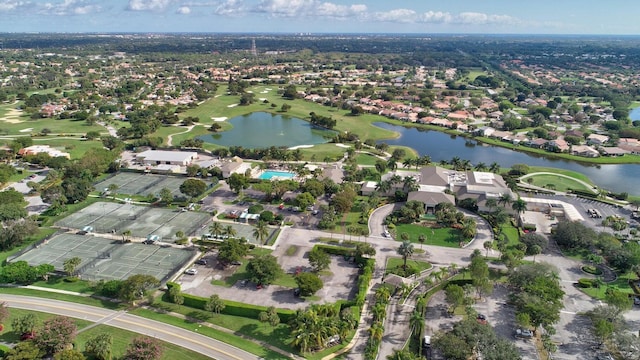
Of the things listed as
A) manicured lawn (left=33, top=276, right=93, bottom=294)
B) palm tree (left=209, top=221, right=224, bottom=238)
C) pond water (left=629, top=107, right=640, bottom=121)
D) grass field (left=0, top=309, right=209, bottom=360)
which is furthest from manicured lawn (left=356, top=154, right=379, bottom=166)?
pond water (left=629, top=107, right=640, bottom=121)

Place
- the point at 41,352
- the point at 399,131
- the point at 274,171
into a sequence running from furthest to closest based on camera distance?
the point at 399,131, the point at 274,171, the point at 41,352

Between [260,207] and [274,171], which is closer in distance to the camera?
[260,207]

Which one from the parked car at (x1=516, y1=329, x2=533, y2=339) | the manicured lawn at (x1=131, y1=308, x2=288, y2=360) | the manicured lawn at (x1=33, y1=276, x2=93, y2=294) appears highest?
the parked car at (x1=516, y1=329, x2=533, y2=339)

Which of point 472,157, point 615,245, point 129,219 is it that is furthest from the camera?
point 472,157

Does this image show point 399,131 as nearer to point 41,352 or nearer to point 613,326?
point 613,326

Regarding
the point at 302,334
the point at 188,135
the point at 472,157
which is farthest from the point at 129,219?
the point at 472,157

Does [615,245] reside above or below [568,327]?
above

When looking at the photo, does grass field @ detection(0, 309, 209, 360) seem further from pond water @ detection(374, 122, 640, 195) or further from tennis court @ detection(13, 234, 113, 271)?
pond water @ detection(374, 122, 640, 195)
